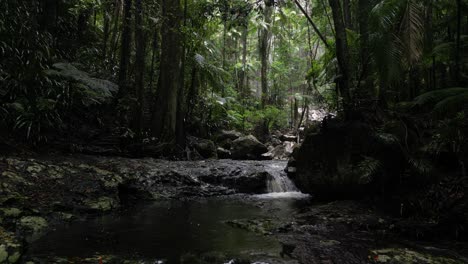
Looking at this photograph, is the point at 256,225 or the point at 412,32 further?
the point at 256,225

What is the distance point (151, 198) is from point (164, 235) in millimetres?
2580

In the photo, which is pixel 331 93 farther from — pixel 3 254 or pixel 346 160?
pixel 3 254

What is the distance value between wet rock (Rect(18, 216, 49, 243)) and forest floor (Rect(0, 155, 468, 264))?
1cm

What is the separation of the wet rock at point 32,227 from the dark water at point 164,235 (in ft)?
0.44

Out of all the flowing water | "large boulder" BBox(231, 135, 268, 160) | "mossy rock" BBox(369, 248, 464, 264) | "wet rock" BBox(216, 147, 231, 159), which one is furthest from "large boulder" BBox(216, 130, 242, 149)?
"mossy rock" BBox(369, 248, 464, 264)

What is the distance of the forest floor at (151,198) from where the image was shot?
12.9 ft

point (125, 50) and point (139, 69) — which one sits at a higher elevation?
point (125, 50)

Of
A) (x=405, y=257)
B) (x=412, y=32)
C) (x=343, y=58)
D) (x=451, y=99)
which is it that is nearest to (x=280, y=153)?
(x=343, y=58)

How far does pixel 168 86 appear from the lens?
33.6ft

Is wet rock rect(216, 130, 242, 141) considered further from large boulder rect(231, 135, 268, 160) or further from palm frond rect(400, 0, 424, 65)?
palm frond rect(400, 0, 424, 65)

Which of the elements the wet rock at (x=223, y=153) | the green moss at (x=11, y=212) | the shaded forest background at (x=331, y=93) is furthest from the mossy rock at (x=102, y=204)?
the wet rock at (x=223, y=153)

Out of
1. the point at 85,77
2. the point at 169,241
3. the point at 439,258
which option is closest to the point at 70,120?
the point at 85,77

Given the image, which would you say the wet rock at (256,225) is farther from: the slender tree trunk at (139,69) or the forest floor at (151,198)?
the slender tree trunk at (139,69)

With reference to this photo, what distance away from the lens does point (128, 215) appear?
229 inches
